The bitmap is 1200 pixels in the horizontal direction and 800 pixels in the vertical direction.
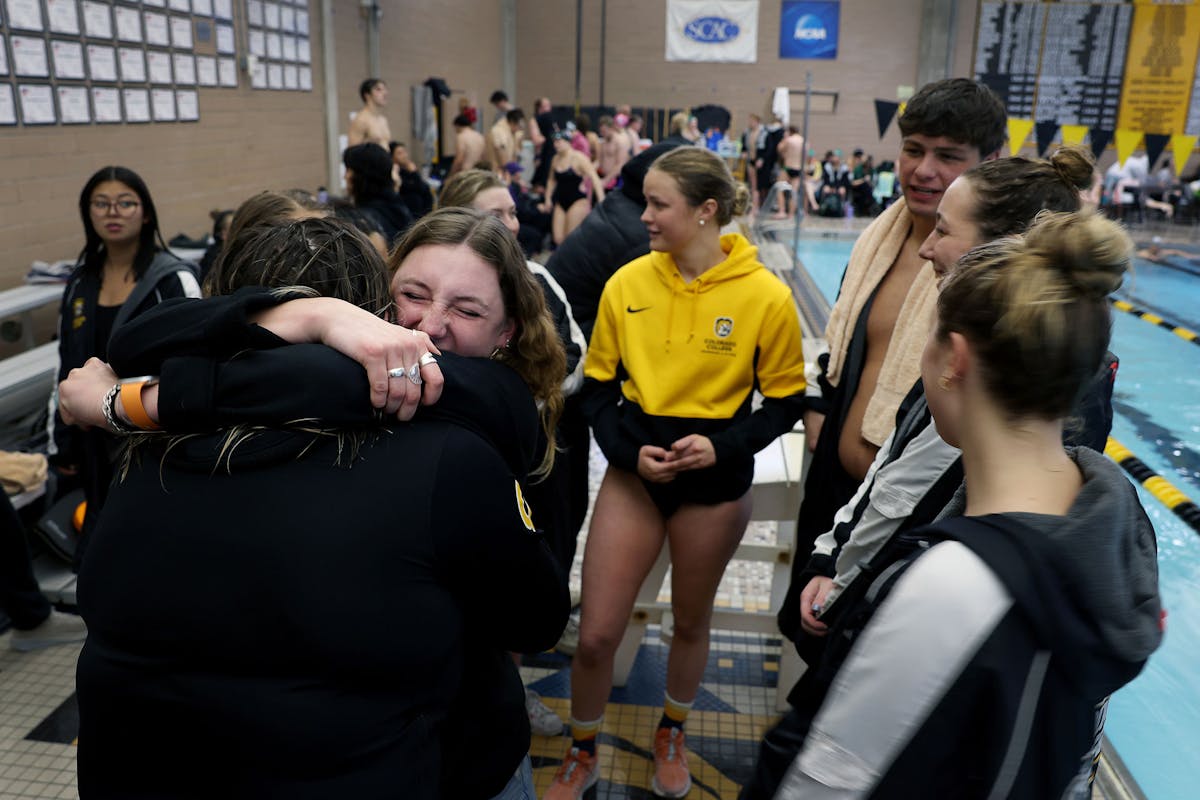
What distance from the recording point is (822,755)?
0.93 metres

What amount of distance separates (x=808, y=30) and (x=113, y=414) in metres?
18.7

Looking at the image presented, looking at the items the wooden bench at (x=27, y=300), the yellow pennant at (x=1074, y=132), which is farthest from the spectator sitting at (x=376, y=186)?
the yellow pennant at (x=1074, y=132)

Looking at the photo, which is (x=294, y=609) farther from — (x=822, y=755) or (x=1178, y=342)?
(x=1178, y=342)

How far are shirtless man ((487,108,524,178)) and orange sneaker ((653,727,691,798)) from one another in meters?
9.30

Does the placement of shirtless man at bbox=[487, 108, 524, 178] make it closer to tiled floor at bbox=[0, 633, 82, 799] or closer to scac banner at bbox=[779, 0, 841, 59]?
scac banner at bbox=[779, 0, 841, 59]

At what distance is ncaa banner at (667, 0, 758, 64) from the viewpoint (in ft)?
57.8

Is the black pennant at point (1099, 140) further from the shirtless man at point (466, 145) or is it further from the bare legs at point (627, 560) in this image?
the bare legs at point (627, 560)

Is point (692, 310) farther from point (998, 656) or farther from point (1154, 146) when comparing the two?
point (1154, 146)

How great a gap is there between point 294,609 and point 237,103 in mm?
7891

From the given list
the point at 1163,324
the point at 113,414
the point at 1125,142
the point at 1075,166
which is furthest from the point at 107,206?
the point at 1125,142

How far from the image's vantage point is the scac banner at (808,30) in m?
17.4

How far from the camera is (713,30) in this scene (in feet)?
58.3

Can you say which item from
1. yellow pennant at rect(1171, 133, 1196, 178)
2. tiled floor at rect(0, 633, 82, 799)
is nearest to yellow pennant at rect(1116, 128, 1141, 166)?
yellow pennant at rect(1171, 133, 1196, 178)

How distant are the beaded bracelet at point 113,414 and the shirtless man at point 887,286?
148 centimetres
